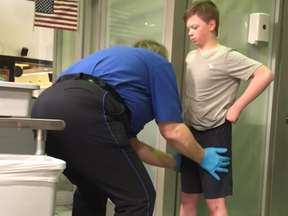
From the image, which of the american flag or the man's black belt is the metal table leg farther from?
the american flag

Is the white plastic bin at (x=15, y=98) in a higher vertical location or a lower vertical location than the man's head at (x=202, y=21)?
lower

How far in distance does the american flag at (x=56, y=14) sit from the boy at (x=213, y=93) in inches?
58.2

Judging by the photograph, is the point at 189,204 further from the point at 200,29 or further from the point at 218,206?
the point at 200,29

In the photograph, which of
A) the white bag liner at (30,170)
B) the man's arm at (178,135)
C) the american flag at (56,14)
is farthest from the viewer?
the american flag at (56,14)

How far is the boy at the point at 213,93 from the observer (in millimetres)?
1719

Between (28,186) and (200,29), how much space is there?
1.06 metres

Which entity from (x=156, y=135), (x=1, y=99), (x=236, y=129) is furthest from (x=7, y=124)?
(x=236, y=129)

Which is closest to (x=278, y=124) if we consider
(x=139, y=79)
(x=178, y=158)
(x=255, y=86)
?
(x=255, y=86)

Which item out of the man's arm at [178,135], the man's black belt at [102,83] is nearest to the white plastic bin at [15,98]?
the man's black belt at [102,83]

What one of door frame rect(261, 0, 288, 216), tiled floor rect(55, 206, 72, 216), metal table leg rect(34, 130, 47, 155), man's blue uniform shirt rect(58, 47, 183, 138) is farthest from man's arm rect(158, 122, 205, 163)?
tiled floor rect(55, 206, 72, 216)

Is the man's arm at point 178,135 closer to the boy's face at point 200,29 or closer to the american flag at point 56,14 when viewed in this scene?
the boy's face at point 200,29

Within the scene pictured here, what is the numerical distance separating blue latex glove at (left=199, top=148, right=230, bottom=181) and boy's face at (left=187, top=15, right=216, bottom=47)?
20.1 inches

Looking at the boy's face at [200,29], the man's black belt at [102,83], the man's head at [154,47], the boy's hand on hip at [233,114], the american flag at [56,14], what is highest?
the american flag at [56,14]

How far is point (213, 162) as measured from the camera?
1.66m
